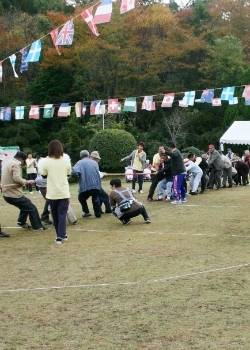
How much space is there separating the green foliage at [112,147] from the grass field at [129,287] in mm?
18672

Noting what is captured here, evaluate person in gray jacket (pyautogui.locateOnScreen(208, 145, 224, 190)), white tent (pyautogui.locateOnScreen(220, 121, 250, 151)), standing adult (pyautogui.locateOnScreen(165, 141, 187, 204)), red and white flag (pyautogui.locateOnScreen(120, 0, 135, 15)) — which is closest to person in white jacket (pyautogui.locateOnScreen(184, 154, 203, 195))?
person in gray jacket (pyautogui.locateOnScreen(208, 145, 224, 190))

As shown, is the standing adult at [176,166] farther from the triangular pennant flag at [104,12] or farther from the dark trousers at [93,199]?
the triangular pennant flag at [104,12]

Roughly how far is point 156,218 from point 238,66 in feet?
89.1

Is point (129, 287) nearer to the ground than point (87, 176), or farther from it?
nearer to the ground

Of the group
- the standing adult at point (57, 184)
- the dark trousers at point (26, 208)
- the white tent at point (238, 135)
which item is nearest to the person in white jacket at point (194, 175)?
the dark trousers at point (26, 208)

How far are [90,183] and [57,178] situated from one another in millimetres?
2823

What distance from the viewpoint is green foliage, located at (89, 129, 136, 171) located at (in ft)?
99.1

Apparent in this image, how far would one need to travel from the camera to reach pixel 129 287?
21.9 ft

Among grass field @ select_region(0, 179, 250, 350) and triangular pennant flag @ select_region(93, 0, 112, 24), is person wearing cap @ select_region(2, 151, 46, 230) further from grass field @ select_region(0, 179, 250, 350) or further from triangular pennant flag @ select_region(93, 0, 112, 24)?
triangular pennant flag @ select_region(93, 0, 112, 24)

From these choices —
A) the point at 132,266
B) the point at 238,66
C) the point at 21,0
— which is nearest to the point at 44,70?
the point at 21,0

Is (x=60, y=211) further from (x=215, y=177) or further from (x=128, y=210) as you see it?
(x=215, y=177)

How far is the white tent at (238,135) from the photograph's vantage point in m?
28.1

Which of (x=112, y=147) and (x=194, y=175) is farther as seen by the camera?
(x=112, y=147)

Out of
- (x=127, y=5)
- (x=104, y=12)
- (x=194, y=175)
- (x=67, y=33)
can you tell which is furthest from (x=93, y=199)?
(x=67, y=33)
